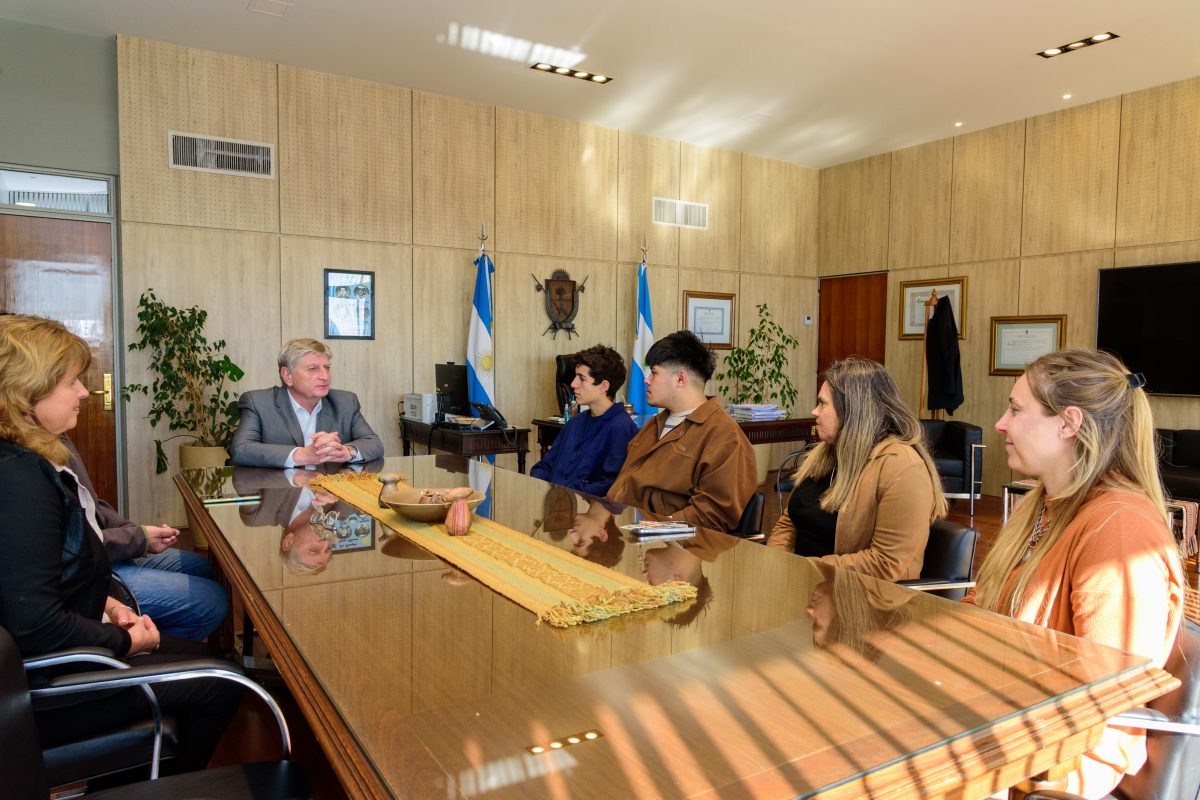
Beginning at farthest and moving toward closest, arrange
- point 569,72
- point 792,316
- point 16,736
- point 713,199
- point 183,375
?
point 792,316 → point 713,199 → point 569,72 → point 183,375 → point 16,736

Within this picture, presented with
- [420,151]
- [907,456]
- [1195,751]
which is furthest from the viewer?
[420,151]

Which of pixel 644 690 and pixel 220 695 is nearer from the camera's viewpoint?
pixel 644 690

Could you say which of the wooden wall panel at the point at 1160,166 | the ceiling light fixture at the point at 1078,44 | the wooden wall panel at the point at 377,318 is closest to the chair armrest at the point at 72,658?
the wooden wall panel at the point at 377,318

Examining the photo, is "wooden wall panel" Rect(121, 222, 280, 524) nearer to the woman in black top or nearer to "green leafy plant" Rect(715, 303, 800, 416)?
the woman in black top

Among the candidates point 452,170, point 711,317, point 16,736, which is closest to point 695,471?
point 16,736

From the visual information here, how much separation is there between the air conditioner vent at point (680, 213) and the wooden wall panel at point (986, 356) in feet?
8.14

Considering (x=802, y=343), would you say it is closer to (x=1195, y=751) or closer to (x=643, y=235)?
(x=643, y=235)

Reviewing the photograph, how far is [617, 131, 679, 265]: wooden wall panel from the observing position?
751cm

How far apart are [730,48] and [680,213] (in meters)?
2.52

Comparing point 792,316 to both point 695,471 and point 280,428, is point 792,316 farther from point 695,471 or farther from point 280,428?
point 280,428

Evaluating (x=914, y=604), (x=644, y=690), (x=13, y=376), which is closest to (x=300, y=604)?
(x=644, y=690)

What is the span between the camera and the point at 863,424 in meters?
2.42

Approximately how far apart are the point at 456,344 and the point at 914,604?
5.55m

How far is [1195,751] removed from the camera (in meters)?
1.39
